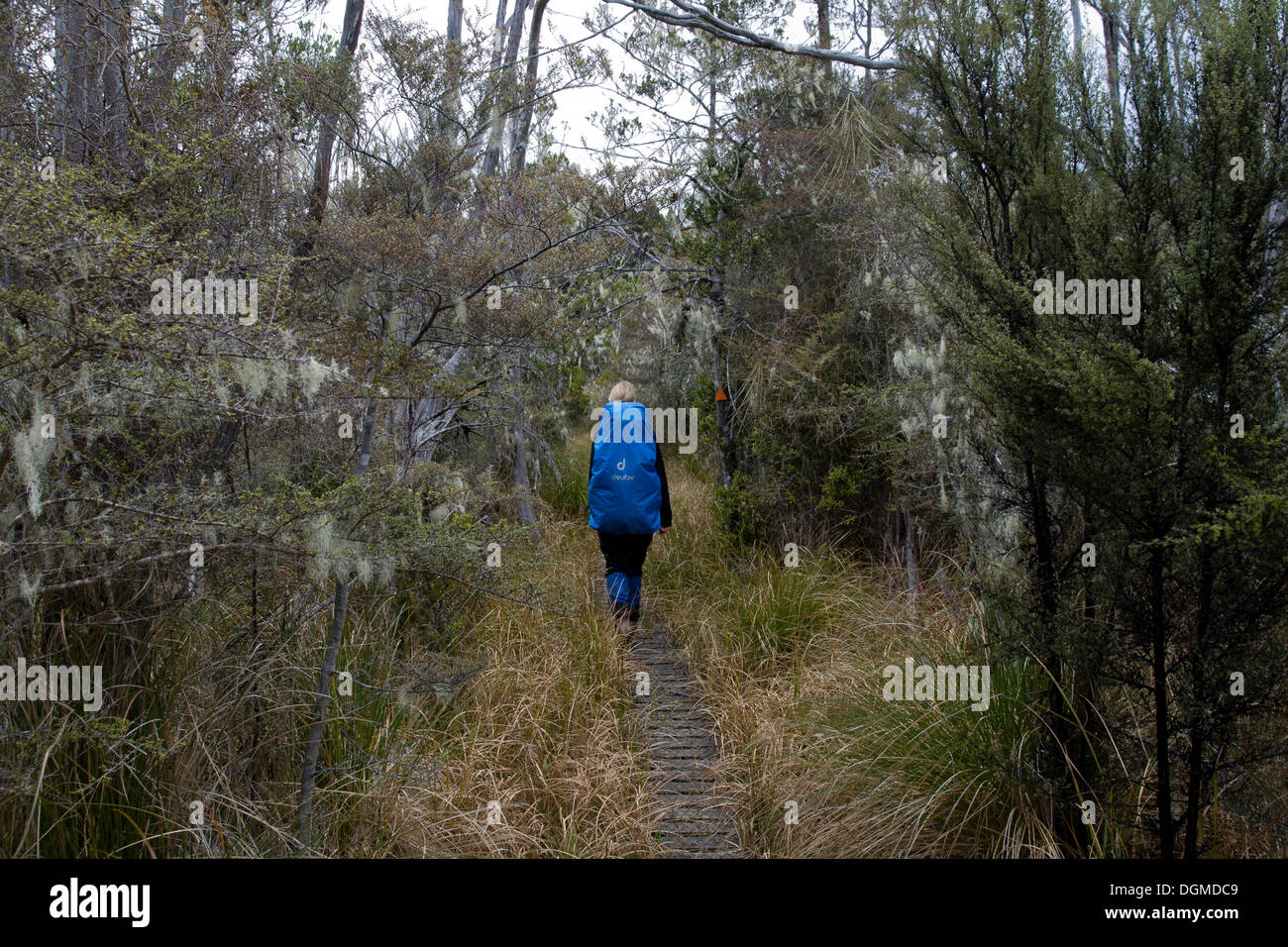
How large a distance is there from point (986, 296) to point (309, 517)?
8.72 ft

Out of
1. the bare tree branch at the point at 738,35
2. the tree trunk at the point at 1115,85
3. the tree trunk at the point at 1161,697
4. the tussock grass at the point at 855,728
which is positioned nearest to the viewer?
the tree trunk at the point at 1161,697

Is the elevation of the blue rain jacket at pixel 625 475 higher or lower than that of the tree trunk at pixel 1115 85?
lower

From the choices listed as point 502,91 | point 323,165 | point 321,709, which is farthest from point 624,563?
point 502,91

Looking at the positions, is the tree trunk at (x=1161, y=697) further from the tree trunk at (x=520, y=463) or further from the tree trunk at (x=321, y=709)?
the tree trunk at (x=520, y=463)

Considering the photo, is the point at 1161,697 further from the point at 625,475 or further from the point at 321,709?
the point at 625,475

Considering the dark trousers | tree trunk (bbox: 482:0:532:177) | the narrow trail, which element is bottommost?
the narrow trail

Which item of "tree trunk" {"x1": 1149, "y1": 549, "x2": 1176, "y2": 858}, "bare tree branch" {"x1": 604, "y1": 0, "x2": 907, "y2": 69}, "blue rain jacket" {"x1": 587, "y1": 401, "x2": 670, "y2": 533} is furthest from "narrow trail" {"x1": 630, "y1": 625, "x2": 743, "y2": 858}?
"bare tree branch" {"x1": 604, "y1": 0, "x2": 907, "y2": 69}

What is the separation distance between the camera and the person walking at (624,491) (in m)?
5.89

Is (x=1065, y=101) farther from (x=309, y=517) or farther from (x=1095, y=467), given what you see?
(x=309, y=517)

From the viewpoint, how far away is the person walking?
19.3ft

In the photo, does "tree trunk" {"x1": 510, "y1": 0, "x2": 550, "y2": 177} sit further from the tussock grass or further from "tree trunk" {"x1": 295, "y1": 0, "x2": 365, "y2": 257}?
the tussock grass

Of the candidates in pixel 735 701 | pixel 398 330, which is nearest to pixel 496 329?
pixel 398 330

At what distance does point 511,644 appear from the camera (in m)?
5.11

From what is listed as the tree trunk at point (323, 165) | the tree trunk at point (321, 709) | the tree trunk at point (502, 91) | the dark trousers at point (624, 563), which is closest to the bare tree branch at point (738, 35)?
the tree trunk at point (502, 91)
